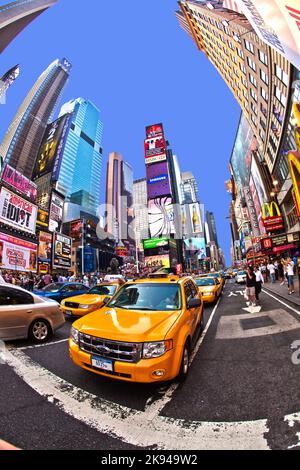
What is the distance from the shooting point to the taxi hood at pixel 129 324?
11.4 feet

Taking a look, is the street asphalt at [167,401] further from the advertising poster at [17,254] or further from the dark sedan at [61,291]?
the advertising poster at [17,254]

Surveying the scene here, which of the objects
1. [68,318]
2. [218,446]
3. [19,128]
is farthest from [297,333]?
[19,128]

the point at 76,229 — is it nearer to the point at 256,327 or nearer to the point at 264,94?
the point at 264,94

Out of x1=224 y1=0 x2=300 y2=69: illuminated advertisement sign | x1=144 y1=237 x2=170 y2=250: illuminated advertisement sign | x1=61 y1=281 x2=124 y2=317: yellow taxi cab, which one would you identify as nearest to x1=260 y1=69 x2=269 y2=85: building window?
x1=224 y1=0 x2=300 y2=69: illuminated advertisement sign

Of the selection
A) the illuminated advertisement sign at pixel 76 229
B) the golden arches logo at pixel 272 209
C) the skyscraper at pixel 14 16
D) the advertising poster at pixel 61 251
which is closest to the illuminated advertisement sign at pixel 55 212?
the advertising poster at pixel 61 251

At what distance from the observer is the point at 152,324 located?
3.84 metres

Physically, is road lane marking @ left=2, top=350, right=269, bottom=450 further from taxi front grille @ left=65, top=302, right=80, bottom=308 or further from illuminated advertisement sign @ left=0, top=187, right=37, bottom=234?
illuminated advertisement sign @ left=0, top=187, right=37, bottom=234

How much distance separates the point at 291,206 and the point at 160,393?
37.3 m

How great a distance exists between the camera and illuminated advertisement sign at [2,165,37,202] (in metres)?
38.4

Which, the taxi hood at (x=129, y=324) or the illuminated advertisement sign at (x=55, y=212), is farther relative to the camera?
the illuminated advertisement sign at (x=55, y=212)

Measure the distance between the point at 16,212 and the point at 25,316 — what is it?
120 ft

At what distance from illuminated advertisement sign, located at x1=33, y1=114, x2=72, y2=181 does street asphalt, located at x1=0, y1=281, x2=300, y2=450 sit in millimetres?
127220

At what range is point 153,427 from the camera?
2795 millimetres

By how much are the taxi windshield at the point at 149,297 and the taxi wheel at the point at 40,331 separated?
2.73 meters
